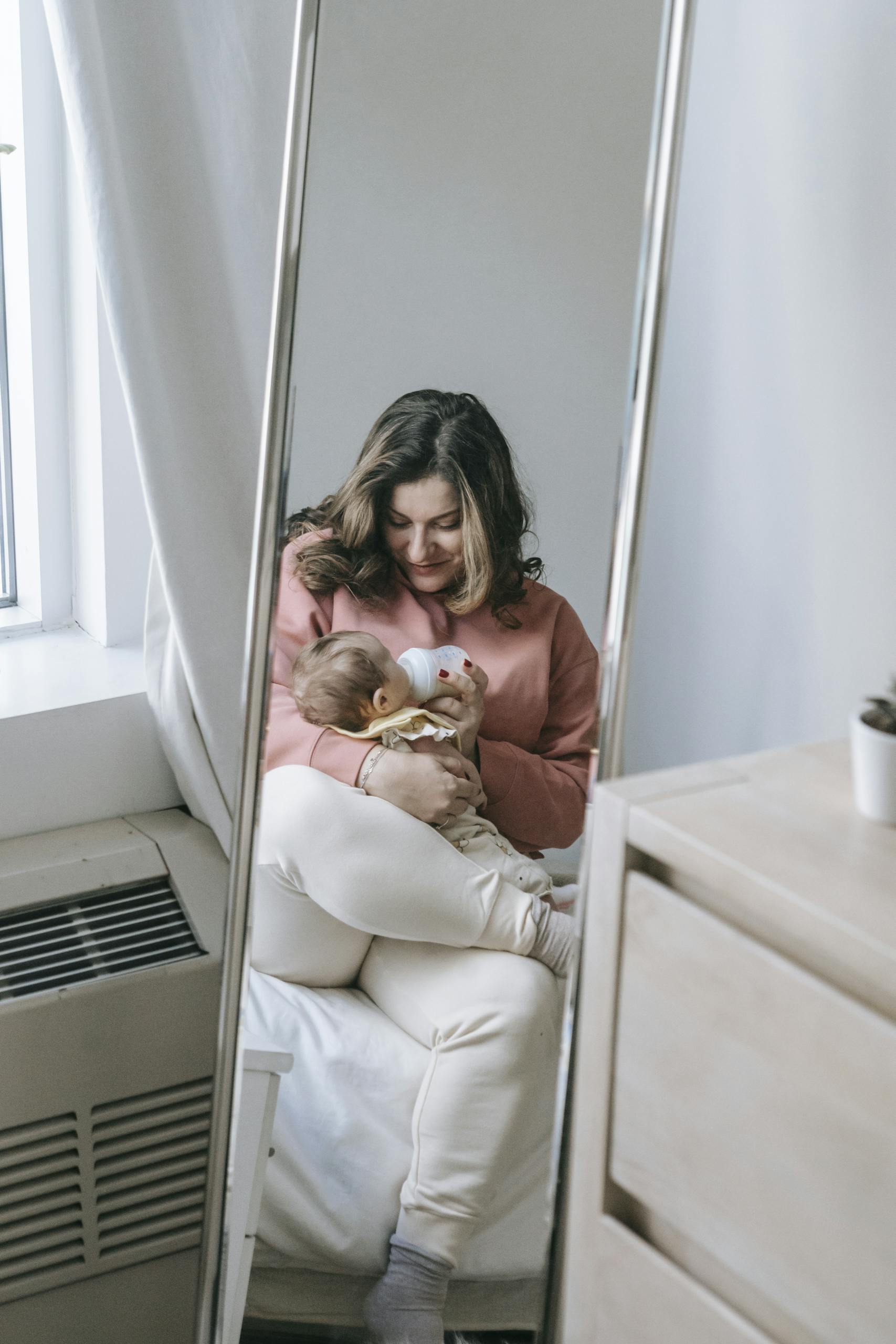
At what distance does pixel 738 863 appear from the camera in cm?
70

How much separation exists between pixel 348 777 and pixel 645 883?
339 mm

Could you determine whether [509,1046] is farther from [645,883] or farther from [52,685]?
[52,685]

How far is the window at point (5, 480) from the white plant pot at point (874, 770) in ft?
3.88

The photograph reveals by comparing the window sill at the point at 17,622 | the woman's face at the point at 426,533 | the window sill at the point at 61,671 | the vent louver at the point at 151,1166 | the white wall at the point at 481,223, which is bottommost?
the vent louver at the point at 151,1166

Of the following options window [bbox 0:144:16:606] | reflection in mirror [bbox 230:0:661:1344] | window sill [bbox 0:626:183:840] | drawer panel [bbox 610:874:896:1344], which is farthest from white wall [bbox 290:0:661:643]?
window [bbox 0:144:16:606]

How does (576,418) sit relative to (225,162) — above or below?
below

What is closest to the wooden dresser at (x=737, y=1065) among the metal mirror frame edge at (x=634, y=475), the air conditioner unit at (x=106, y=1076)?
the metal mirror frame edge at (x=634, y=475)

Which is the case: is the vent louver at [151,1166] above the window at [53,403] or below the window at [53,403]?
below

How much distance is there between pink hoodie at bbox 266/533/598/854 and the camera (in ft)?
3.36

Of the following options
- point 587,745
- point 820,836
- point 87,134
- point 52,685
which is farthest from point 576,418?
point 52,685

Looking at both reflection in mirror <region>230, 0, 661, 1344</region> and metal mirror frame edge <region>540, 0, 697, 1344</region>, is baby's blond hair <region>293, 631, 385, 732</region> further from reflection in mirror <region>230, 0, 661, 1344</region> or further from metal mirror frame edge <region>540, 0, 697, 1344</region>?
metal mirror frame edge <region>540, 0, 697, 1344</region>

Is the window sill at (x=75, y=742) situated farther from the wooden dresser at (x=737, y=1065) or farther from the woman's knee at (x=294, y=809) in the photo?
the wooden dresser at (x=737, y=1065)

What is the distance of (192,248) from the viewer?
1256 mm

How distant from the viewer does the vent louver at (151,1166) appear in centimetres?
135
